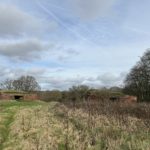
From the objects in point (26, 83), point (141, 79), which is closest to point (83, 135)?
point (141, 79)

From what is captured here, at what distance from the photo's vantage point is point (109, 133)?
14391 millimetres

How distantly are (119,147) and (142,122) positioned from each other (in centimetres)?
515

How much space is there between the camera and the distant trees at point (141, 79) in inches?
2734

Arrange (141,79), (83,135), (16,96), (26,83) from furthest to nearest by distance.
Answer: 1. (26,83)
2. (141,79)
3. (16,96)
4. (83,135)

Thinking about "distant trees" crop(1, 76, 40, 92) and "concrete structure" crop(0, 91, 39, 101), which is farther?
"distant trees" crop(1, 76, 40, 92)

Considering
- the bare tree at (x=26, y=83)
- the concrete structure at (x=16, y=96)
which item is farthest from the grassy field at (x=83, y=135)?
the bare tree at (x=26, y=83)

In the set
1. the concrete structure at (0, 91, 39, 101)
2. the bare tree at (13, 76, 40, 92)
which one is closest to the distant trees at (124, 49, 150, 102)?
the concrete structure at (0, 91, 39, 101)

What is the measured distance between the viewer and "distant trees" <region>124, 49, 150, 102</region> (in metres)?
69.4

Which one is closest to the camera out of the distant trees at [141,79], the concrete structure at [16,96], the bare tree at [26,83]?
the concrete structure at [16,96]

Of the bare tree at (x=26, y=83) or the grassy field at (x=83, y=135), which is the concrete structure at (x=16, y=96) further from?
the grassy field at (x=83, y=135)

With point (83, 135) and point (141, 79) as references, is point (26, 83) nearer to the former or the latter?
point (141, 79)

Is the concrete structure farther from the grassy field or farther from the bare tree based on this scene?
the grassy field

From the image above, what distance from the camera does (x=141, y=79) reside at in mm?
70062

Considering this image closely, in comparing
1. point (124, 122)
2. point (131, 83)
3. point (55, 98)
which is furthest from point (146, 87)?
point (124, 122)
